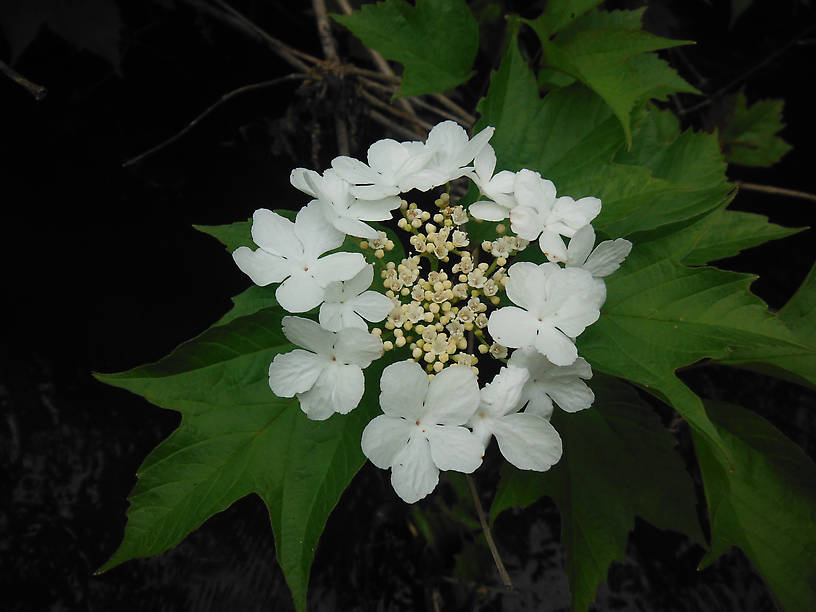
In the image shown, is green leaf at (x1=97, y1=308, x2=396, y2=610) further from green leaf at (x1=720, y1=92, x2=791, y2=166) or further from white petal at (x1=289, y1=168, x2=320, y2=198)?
green leaf at (x1=720, y1=92, x2=791, y2=166)

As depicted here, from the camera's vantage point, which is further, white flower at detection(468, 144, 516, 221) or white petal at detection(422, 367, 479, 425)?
white flower at detection(468, 144, 516, 221)

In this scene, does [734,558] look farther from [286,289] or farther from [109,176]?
[109,176]

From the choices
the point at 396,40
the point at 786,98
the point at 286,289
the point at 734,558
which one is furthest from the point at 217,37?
the point at 734,558

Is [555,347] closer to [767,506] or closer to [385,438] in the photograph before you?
[385,438]

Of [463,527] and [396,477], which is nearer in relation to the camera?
[396,477]

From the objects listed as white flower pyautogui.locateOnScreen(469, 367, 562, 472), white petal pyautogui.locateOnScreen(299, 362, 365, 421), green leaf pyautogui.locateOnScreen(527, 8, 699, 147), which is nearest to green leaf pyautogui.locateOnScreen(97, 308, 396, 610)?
white petal pyautogui.locateOnScreen(299, 362, 365, 421)

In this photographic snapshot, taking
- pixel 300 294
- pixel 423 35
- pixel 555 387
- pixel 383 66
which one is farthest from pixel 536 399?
→ pixel 383 66

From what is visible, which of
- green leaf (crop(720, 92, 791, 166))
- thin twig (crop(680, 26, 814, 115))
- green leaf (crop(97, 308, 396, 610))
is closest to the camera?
green leaf (crop(97, 308, 396, 610))
